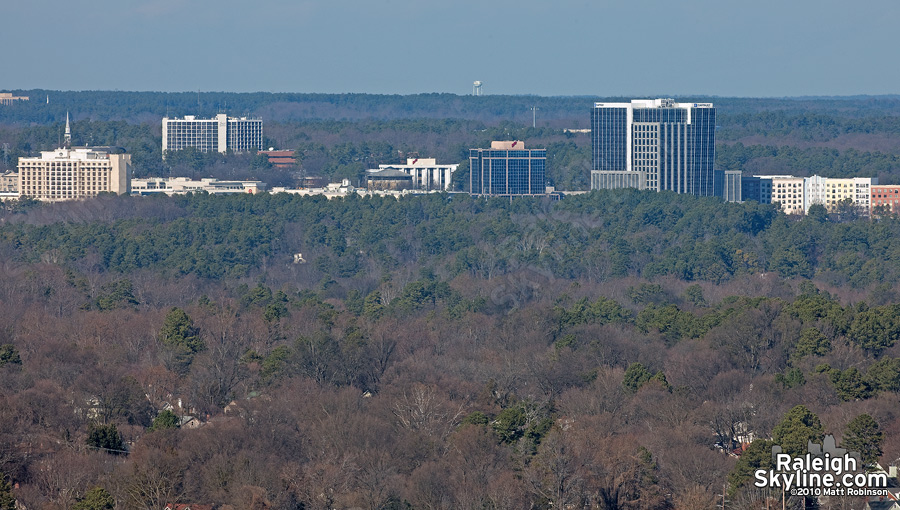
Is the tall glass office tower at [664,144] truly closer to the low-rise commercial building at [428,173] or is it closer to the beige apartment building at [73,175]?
the low-rise commercial building at [428,173]

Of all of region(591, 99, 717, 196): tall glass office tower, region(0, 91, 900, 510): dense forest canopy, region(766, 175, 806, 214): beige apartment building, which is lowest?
region(0, 91, 900, 510): dense forest canopy

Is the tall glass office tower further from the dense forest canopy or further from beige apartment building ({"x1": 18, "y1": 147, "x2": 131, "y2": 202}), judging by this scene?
beige apartment building ({"x1": 18, "y1": 147, "x2": 131, "y2": 202})

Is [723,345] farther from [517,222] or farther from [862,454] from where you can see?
[517,222]

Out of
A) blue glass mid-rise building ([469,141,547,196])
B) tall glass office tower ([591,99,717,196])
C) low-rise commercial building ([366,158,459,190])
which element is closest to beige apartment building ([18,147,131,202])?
Result: low-rise commercial building ([366,158,459,190])

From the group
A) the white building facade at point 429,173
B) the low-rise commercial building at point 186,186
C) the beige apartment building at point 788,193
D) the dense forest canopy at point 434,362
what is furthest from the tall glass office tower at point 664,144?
the low-rise commercial building at point 186,186

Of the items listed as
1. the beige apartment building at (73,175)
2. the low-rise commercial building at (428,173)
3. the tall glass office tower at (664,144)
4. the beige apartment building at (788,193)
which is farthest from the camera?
the low-rise commercial building at (428,173)

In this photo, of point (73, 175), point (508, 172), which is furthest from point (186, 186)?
point (508, 172)
